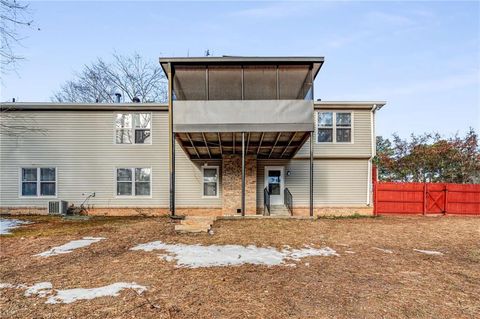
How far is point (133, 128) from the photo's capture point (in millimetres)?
12234

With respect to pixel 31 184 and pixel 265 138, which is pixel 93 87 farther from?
pixel 265 138

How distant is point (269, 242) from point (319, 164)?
6.87 meters

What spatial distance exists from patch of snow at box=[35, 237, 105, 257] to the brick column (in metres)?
5.83

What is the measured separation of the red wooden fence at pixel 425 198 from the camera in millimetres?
13109

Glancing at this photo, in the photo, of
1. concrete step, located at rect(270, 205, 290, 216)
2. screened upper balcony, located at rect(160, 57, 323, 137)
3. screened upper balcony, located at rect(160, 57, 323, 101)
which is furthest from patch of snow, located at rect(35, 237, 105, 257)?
concrete step, located at rect(270, 205, 290, 216)

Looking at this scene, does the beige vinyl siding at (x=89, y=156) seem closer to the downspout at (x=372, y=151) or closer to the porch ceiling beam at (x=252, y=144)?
the porch ceiling beam at (x=252, y=144)

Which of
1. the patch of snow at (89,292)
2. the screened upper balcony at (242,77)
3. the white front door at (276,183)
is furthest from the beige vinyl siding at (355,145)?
the patch of snow at (89,292)

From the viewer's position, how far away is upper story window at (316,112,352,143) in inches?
492

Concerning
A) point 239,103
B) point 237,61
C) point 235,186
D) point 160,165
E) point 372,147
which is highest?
point 237,61

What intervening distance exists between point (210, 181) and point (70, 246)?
6801 mm

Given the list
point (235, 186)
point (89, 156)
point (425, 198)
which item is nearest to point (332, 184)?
point (235, 186)

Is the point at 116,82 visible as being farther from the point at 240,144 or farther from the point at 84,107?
the point at 240,144

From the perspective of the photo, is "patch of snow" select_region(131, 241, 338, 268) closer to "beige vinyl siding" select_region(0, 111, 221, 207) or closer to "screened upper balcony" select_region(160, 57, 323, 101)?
"screened upper balcony" select_region(160, 57, 323, 101)

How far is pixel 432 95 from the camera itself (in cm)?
1709
